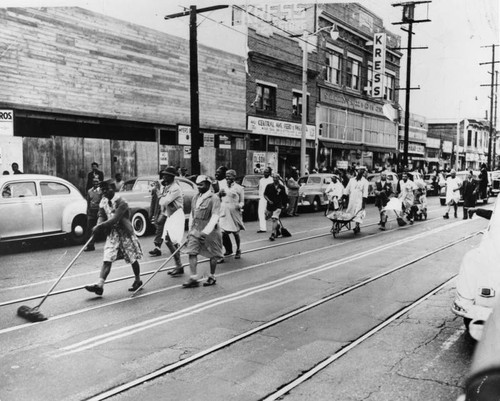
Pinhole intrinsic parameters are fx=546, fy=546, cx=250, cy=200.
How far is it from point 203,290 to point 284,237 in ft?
19.9

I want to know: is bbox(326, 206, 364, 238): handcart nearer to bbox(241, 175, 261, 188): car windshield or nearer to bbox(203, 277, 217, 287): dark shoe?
bbox(241, 175, 261, 188): car windshield

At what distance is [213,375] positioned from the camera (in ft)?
15.1

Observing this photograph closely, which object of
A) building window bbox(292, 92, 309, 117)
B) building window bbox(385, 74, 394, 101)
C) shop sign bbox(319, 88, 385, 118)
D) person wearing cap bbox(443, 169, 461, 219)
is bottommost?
person wearing cap bbox(443, 169, 461, 219)

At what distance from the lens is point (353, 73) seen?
37.4 metres

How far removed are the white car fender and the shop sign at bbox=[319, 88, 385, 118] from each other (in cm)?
2364

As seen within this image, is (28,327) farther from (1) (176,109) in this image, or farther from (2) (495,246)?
(1) (176,109)

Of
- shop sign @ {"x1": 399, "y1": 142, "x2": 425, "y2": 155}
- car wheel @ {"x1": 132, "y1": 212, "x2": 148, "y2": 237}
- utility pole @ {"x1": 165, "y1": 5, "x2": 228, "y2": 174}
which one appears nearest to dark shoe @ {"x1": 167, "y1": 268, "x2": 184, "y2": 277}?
car wheel @ {"x1": 132, "y1": 212, "x2": 148, "y2": 237}

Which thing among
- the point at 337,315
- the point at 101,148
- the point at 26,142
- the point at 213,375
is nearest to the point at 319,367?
the point at 213,375

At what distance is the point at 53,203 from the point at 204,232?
15.8 feet

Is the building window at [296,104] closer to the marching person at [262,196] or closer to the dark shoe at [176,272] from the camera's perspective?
the marching person at [262,196]

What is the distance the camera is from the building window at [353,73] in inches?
1446

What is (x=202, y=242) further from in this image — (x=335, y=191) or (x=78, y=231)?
(x=335, y=191)

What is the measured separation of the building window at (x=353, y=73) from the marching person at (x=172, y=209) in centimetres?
2913

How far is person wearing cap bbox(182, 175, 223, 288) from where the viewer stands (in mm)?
8078
